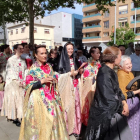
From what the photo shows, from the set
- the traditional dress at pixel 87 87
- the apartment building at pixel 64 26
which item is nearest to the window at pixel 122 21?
the apartment building at pixel 64 26

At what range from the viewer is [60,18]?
4731 centimetres

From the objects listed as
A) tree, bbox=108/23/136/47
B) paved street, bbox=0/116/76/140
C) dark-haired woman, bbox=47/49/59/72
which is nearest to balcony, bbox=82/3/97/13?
tree, bbox=108/23/136/47

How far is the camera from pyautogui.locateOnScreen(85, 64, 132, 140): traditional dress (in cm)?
211

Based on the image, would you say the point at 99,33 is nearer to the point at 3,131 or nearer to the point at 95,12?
the point at 95,12

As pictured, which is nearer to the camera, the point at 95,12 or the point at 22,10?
the point at 22,10

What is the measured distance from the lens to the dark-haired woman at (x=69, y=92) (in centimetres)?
345

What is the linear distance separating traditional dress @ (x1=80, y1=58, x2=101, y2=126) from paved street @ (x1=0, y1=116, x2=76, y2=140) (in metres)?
0.67

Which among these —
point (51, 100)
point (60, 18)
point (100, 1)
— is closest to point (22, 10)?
point (100, 1)

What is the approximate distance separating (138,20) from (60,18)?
21.5 metres

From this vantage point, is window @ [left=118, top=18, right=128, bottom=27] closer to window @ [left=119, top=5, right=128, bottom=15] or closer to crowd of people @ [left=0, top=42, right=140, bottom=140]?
window @ [left=119, top=5, right=128, bottom=15]

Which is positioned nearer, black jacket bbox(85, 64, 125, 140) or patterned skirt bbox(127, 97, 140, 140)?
black jacket bbox(85, 64, 125, 140)

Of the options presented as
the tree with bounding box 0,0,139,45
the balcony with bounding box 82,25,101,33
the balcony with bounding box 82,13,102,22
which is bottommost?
the tree with bounding box 0,0,139,45

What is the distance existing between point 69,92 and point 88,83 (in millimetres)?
532

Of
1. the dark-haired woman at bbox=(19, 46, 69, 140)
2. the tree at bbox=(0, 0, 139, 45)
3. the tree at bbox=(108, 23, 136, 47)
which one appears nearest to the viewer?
the dark-haired woman at bbox=(19, 46, 69, 140)
